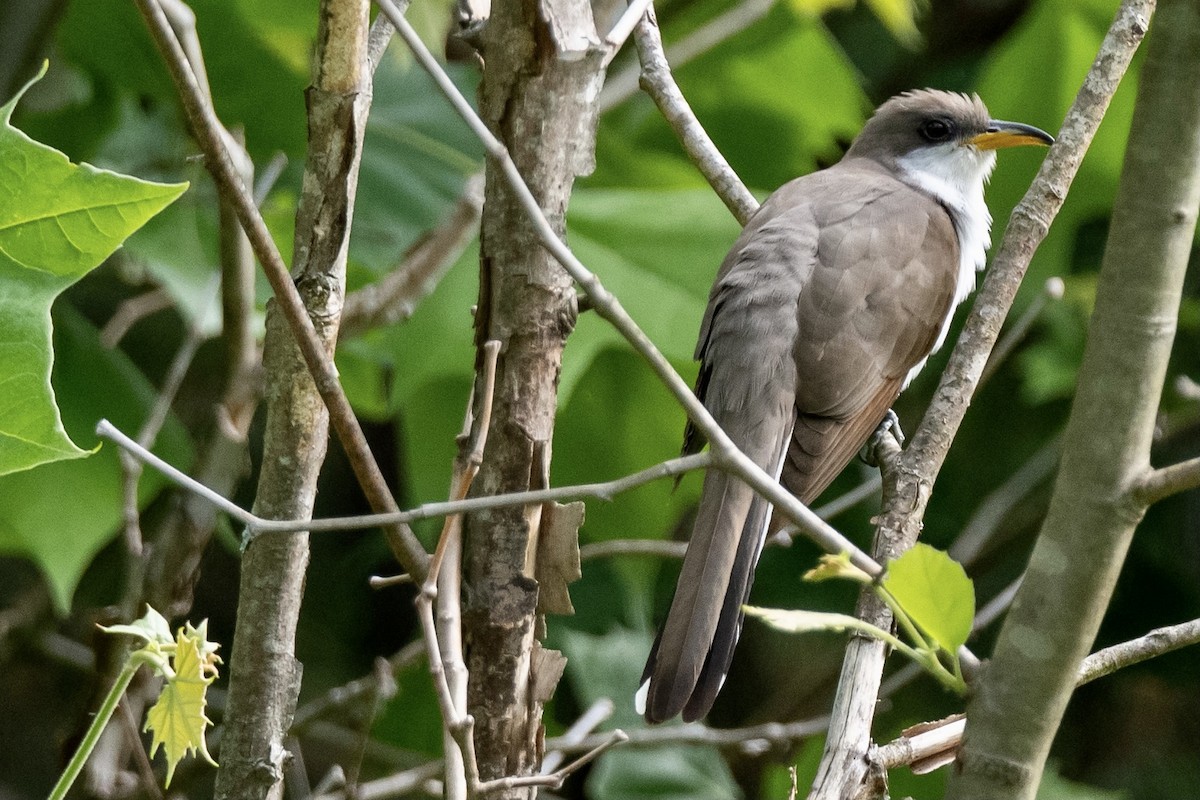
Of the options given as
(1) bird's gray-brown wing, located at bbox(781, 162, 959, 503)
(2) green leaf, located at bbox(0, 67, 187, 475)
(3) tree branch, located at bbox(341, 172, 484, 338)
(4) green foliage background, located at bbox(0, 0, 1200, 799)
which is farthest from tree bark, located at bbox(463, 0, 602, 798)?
(3) tree branch, located at bbox(341, 172, 484, 338)

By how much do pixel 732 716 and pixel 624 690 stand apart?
1.24m

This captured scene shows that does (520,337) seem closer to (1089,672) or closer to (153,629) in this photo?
(153,629)

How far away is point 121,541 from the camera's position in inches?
132

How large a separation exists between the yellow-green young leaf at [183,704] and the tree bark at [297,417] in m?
0.18

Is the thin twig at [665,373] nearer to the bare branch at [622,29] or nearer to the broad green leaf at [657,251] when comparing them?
the bare branch at [622,29]

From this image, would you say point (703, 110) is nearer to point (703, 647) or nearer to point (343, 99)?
point (703, 647)

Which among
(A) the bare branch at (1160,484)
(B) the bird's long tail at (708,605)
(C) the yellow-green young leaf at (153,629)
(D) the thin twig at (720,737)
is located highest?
(A) the bare branch at (1160,484)

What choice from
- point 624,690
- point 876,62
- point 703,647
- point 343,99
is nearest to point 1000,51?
point 876,62

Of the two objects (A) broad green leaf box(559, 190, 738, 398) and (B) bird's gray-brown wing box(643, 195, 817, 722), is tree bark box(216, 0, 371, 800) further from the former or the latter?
(A) broad green leaf box(559, 190, 738, 398)

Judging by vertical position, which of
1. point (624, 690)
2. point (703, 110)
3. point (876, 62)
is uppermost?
point (876, 62)

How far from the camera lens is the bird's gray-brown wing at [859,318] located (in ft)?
8.36

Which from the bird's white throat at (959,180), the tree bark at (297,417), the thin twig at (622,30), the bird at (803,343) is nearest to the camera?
the tree bark at (297,417)

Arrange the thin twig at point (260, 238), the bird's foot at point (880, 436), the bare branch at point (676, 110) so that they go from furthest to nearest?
the bird's foot at point (880, 436)
the bare branch at point (676, 110)
the thin twig at point (260, 238)

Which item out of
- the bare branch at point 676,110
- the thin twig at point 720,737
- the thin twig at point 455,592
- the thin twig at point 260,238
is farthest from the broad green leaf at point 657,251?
the thin twig at point 260,238
